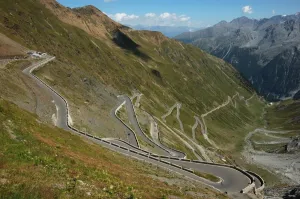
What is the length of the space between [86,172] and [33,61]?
329ft

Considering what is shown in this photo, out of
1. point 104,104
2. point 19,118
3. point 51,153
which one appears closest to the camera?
point 51,153

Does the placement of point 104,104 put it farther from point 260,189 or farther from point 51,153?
point 51,153


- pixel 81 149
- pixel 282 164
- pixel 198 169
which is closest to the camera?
pixel 81 149

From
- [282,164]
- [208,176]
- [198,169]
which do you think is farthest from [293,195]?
[282,164]

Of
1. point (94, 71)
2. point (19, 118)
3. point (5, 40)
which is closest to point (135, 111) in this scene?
point (5, 40)

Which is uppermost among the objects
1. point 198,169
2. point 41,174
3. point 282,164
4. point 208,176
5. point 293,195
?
point 41,174

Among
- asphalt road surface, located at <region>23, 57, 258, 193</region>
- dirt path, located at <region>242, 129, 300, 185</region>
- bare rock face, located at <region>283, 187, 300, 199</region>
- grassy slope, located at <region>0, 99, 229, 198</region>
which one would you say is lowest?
dirt path, located at <region>242, 129, 300, 185</region>

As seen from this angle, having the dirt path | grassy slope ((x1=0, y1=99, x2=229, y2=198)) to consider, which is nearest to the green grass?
grassy slope ((x1=0, y1=99, x2=229, y2=198))

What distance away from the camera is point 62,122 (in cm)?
7225

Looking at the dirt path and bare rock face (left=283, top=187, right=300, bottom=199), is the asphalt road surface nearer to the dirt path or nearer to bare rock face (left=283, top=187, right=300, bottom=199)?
bare rock face (left=283, top=187, right=300, bottom=199)

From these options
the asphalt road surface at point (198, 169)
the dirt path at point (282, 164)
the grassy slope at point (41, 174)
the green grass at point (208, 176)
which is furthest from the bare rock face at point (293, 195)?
the dirt path at point (282, 164)

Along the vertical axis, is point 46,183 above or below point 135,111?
above

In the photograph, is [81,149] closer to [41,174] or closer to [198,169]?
[41,174]

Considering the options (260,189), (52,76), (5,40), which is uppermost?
(5,40)
